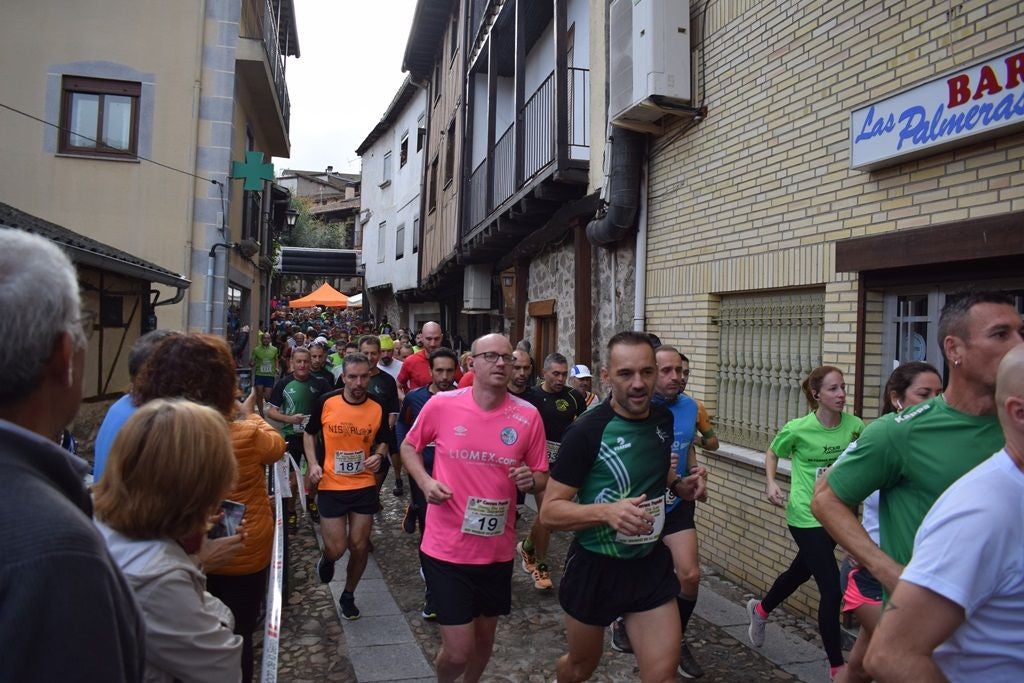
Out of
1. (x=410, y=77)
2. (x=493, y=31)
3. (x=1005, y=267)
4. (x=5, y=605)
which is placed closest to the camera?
(x=5, y=605)

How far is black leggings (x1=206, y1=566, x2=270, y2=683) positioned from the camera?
3336 millimetres

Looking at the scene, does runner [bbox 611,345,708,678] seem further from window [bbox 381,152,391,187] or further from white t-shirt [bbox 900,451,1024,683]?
window [bbox 381,152,391,187]

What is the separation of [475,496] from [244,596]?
117 cm

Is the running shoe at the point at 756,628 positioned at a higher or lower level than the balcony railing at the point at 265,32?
lower

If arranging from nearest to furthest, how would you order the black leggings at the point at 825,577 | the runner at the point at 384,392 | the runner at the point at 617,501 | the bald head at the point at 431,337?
the runner at the point at 617,501
the black leggings at the point at 825,577
the runner at the point at 384,392
the bald head at the point at 431,337

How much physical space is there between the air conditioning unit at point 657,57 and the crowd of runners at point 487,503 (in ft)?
10.6

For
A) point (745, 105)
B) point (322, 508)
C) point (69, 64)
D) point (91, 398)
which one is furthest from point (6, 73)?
point (745, 105)

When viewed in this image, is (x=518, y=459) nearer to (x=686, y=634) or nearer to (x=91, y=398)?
(x=686, y=634)

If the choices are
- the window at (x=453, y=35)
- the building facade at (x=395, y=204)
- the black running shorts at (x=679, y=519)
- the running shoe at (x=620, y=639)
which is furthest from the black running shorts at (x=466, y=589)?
the building facade at (x=395, y=204)

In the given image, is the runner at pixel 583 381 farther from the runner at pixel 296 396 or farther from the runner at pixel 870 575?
the runner at pixel 870 575

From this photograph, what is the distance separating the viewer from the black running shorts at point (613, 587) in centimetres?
329

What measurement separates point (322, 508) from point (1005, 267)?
15.1 feet

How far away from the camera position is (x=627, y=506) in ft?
9.82

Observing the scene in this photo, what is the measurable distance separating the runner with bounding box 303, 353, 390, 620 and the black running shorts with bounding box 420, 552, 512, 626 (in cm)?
165
